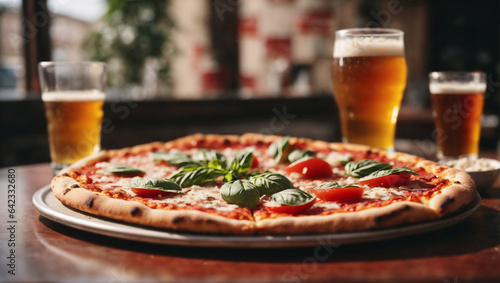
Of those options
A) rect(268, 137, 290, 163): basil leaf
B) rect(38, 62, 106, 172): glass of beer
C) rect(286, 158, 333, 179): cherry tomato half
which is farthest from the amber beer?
rect(286, 158, 333, 179): cherry tomato half

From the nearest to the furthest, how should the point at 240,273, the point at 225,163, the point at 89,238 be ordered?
the point at 240,273 < the point at 89,238 < the point at 225,163

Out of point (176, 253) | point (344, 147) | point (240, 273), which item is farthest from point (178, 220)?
point (344, 147)

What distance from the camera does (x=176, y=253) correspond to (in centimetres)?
105

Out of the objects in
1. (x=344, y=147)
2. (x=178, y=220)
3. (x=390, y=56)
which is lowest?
(x=344, y=147)

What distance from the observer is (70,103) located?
80.1 inches

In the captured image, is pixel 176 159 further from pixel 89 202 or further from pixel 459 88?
pixel 459 88

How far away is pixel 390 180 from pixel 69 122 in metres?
1.34

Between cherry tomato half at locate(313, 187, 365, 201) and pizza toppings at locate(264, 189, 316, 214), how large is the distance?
0.12 metres

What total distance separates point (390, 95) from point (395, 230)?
109cm

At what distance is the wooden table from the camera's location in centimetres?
90

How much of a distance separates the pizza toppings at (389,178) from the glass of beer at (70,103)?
4.02 feet

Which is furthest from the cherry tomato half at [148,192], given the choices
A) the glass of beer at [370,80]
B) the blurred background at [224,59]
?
the blurred background at [224,59]

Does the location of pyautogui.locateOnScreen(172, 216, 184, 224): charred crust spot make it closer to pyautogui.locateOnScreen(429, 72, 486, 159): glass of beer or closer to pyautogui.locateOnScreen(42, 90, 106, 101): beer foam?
pyautogui.locateOnScreen(42, 90, 106, 101): beer foam

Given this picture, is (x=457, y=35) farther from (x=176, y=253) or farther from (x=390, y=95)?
(x=176, y=253)
